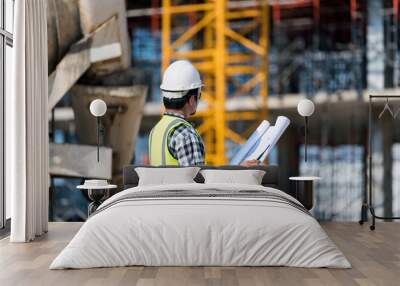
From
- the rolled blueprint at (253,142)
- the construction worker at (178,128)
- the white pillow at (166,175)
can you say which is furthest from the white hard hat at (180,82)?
the white pillow at (166,175)

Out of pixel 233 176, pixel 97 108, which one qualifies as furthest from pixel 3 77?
pixel 233 176

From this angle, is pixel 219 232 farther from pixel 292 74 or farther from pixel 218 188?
pixel 292 74

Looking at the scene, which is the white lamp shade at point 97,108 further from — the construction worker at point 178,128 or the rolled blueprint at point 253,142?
the rolled blueprint at point 253,142

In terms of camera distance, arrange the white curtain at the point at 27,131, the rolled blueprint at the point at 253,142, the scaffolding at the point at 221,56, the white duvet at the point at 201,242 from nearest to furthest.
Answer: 1. the white duvet at the point at 201,242
2. the white curtain at the point at 27,131
3. the rolled blueprint at the point at 253,142
4. the scaffolding at the point at 221,56

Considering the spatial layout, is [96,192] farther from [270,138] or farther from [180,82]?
[270,138]

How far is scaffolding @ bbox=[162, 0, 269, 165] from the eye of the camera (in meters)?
6.90

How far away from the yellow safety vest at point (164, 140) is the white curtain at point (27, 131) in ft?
3.09

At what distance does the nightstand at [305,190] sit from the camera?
539 centimetres

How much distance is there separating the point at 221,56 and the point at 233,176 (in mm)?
2328

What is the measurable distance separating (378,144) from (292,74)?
1.50 meters

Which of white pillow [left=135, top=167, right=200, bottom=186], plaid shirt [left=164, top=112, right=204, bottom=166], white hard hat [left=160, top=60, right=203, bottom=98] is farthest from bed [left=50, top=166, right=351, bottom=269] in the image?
white hard hat [left=160, top=60, right=203, bottom=98]

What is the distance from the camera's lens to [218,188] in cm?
413

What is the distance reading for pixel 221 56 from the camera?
6891 millimetres

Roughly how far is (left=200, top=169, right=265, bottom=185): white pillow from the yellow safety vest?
1.36ft
